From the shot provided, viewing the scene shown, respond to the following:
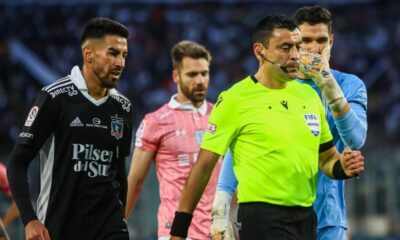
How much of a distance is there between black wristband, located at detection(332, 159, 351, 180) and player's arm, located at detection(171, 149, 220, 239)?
2.53 ft

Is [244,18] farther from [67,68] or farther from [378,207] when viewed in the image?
[378,207]

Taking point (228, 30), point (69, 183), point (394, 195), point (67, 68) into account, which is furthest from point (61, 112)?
point (228, 30)

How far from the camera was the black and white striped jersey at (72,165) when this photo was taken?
20.6 feet

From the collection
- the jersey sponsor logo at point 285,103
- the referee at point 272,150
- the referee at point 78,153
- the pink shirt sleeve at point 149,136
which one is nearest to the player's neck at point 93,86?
the referee at point 78,153

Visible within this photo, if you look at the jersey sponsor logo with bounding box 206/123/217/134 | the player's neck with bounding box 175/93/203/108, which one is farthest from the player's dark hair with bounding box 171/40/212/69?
the jersey sponsor logo with bounding box 206/123/217/134

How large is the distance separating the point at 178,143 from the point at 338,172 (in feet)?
9.14

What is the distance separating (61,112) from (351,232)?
1026cm

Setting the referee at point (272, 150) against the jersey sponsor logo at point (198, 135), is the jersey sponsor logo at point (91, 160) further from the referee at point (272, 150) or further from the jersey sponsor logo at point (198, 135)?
the jersey sponsor logo at point (198, 135)

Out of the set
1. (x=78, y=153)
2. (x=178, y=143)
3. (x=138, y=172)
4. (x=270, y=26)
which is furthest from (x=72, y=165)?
(x=178, y=143)

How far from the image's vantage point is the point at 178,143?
8.71 meters

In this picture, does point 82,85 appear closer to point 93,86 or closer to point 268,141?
point 93,86

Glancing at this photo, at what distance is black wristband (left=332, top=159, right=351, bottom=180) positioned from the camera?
20.0ft

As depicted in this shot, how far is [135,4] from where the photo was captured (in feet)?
92.3

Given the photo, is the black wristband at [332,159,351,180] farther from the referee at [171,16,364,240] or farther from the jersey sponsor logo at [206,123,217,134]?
the jersey sponsor logo at [206,123,217,134]
